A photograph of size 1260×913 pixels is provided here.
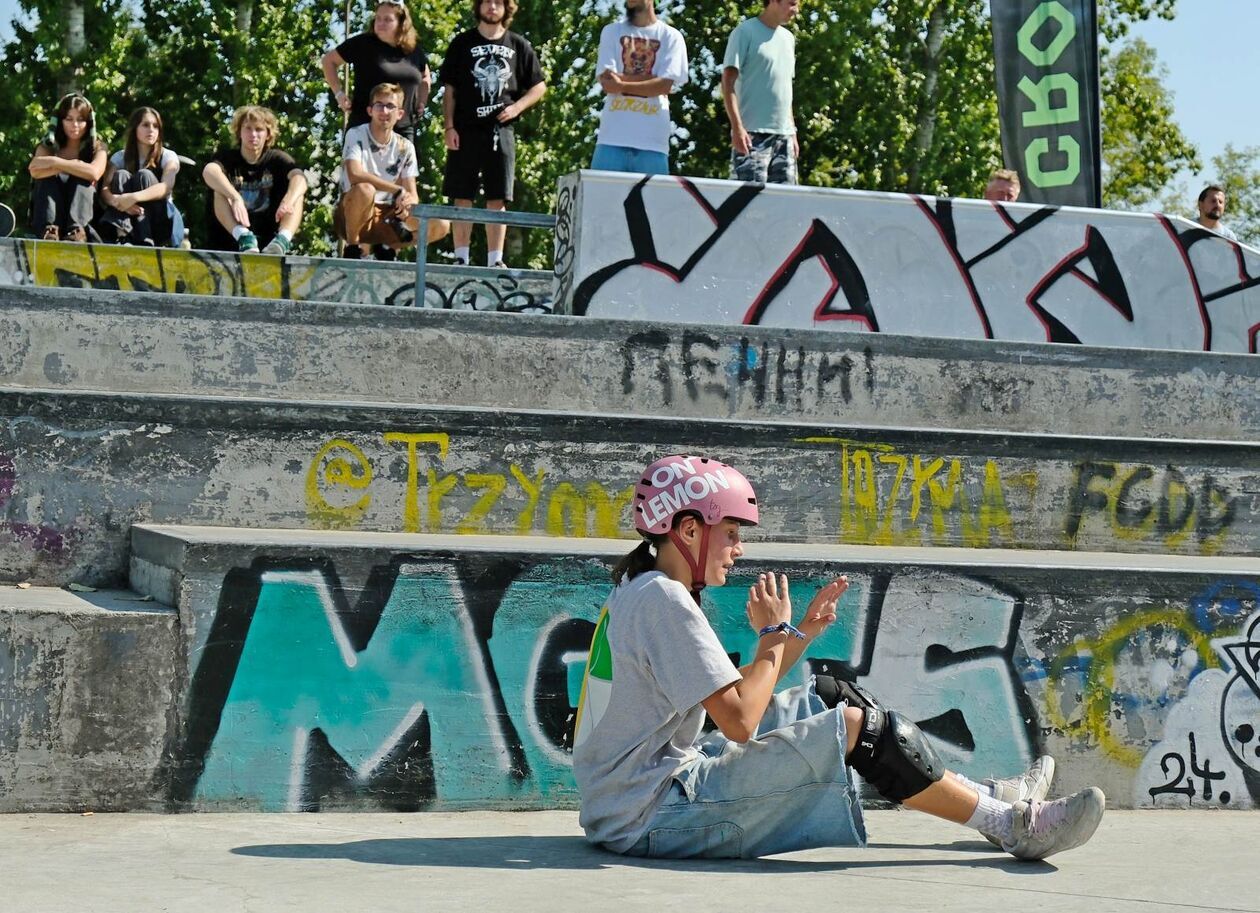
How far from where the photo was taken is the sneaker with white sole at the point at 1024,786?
16.6 ft

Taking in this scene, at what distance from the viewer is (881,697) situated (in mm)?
5992

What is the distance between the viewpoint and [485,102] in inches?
439

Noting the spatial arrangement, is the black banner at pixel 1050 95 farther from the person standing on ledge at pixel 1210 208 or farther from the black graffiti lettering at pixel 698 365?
the black graffiti lettering at pixel 698 365

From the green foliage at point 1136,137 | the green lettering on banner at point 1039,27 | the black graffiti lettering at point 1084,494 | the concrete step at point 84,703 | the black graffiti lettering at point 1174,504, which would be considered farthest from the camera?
the green foliage at point 1136,137

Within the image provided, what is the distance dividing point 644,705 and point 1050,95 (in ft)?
32.7

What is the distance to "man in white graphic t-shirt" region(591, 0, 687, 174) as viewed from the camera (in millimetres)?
10281

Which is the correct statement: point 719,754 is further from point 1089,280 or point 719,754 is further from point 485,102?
point 485,102

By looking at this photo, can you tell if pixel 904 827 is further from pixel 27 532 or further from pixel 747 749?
pixel 27 532

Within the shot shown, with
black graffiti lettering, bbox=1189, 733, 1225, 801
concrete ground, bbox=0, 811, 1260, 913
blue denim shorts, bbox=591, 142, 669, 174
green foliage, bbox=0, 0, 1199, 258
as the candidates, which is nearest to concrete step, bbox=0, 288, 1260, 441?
blue denim shorts, bbox=591, 142, 669, 174

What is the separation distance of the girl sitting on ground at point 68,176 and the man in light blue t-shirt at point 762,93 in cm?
470

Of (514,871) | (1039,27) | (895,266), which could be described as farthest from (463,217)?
Result: (1039,27)

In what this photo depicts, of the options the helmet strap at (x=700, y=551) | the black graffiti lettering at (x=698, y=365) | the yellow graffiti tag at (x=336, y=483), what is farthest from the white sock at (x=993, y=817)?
the black graffiti lettering at (x=698, y=365)

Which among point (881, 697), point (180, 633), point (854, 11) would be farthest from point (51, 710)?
point (854, 11)

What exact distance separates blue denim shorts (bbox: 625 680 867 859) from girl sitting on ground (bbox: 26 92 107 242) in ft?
28.5
